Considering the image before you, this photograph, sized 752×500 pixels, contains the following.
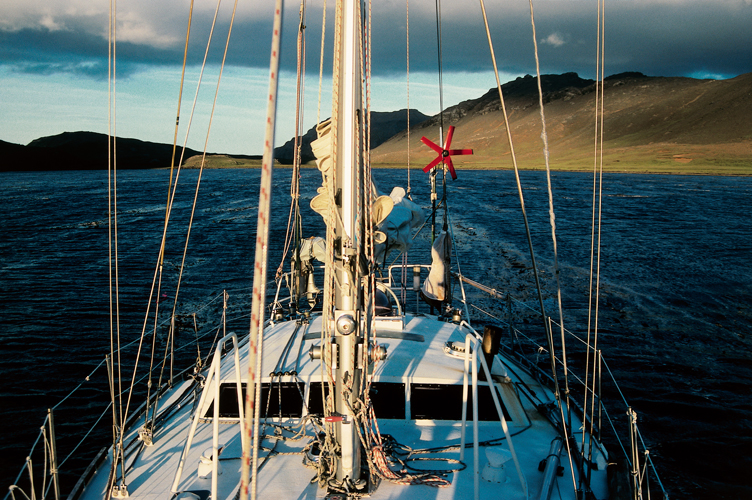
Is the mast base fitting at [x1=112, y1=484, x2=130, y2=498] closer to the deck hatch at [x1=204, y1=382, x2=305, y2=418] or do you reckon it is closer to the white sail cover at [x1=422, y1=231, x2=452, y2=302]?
the deck hatch at [x1=204, y1=382, x2=305, y2=418]

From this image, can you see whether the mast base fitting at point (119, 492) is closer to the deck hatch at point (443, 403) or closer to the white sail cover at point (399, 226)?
the deck hatch at point (443, 403)

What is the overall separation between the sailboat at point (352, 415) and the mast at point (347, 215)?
13 mm

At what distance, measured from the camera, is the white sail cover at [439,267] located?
447 inches

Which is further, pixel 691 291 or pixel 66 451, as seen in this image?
pixel 691 291

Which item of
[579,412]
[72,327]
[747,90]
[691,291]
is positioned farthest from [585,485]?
[747,90]

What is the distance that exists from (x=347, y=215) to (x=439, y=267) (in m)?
6.89

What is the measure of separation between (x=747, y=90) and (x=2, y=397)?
811 ft

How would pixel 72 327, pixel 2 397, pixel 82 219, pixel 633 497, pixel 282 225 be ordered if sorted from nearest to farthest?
pixel 633 497 < pixel 2 397 < pixel 72 327 < pixel 282 225 < pixel 82 219

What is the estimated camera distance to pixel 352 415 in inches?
192

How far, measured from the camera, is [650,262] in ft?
101

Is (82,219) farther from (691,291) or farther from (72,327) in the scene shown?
(691,291)

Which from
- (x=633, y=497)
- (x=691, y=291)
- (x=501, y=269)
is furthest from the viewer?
(x=501, y=269)

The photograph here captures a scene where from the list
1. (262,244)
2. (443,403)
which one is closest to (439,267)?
(443,403)

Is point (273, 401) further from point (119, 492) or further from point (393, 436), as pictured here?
point (119, 492)
